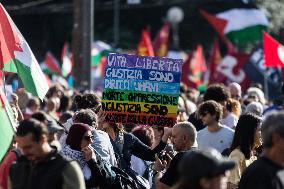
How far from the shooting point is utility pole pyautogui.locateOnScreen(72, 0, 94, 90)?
20016mm

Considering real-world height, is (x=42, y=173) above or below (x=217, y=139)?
above

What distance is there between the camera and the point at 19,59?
33.4ft

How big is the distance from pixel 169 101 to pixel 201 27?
35753 mm

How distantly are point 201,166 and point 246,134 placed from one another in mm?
3053

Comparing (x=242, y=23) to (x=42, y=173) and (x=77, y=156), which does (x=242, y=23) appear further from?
(x=42, y=173)

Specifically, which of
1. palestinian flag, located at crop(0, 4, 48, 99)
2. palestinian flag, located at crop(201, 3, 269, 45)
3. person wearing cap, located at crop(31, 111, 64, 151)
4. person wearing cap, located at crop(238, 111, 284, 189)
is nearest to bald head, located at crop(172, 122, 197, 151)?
person wearing cap, located at crop(31, 111, 64, 151)

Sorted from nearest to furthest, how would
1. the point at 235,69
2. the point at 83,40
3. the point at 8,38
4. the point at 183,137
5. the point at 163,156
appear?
1. the point at 183,137
2. the point at 163,156
3. the point at 8,38
4. the point at 83,40
5. the point at 235,69

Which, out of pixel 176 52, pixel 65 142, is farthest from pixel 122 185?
pixel 176 52

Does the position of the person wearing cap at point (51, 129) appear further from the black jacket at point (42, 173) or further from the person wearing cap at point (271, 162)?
the person wearing cap at point (271, 162)

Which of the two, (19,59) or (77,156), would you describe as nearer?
(77,156)

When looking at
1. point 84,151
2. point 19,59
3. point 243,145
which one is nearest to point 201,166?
point 84,151

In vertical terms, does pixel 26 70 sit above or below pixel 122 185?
above

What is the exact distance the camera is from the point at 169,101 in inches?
410

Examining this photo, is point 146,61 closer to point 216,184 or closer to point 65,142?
point 65,142
